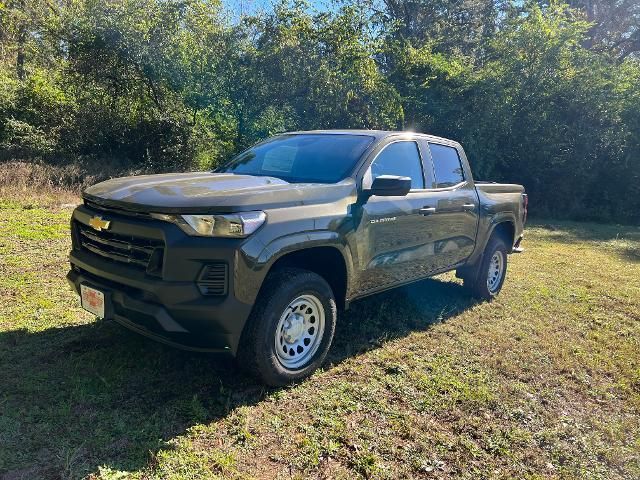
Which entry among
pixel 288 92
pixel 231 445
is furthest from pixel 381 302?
pixel 288 92

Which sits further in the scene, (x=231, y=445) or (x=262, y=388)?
(x=262, y=388)

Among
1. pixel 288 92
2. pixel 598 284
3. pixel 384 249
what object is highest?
pixel 288 92

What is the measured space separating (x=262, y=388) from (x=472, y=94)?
1419 centimetres

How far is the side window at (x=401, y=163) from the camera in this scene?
4168mm

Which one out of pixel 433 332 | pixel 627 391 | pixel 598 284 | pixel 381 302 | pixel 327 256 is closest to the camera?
pixel 327 256

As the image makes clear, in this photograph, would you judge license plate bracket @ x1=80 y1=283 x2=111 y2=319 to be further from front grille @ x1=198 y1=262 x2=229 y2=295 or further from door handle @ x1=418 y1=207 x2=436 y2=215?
door handle @ x1=418 y1=207 x2=436 y2=215

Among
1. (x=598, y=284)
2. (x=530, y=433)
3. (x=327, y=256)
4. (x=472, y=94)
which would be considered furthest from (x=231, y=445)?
(x=472, y=94)

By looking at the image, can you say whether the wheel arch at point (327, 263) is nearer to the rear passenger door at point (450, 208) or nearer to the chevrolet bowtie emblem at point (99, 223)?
the chevrolet bowtie emblem at point (99, 223)

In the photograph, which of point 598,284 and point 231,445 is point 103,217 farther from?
point 598,284

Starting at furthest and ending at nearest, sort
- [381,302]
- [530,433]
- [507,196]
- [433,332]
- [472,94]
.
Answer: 1. [472,94]
2. [507,196]
3. [381,302]
4. [433,332]
5. [530,433]

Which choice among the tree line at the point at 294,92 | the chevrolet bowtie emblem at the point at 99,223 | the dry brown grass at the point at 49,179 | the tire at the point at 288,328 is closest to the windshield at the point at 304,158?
the tire at the point at 288,328

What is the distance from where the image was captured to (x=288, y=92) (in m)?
13.8

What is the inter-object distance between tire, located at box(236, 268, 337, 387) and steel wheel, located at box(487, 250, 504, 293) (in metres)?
3.07

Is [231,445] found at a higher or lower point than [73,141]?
lower
